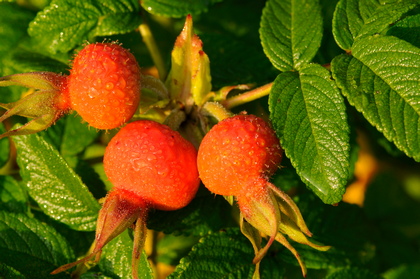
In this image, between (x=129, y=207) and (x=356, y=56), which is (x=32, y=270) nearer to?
(x=129, y=207)

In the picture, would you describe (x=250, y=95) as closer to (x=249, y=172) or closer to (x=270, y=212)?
(x=249, y=172)

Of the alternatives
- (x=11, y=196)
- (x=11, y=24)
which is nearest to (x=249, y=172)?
(x=11, y=196)

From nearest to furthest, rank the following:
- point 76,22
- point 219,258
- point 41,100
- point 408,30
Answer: point 41,100 → point 408,30 → point 219,258 → point 76,22

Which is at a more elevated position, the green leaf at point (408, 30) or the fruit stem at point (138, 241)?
the green leaf at point (408, 30)

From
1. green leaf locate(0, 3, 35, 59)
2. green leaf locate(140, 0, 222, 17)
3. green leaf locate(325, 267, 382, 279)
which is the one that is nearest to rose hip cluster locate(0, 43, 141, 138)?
green leaf locate(140, 0, 222, 17)

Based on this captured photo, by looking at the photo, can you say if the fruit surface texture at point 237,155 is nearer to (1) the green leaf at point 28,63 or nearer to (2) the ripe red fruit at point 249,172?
(2) the ripe red fruit at point 249,172

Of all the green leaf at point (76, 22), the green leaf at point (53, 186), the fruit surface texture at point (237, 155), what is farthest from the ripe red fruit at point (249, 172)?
the green leaf at point (76, 22)
